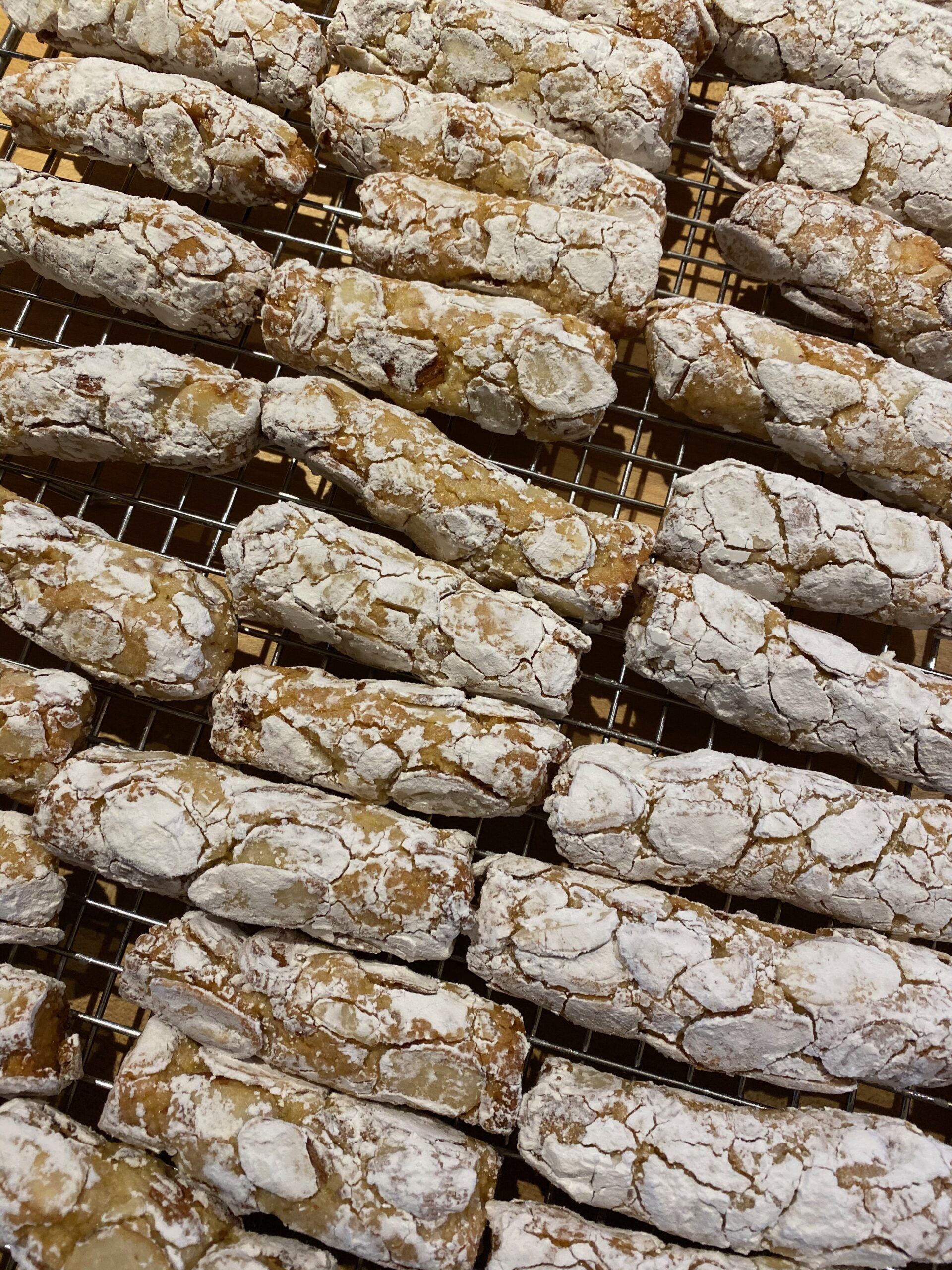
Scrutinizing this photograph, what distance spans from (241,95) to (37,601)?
123 centimetres

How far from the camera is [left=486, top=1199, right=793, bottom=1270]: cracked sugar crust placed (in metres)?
1.51

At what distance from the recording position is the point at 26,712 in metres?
1.69

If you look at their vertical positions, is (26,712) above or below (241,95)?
below

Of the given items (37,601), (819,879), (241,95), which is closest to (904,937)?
(819,879)

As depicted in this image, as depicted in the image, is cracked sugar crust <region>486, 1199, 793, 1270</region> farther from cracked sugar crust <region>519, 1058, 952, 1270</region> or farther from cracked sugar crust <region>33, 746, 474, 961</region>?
cracked sugar crust <region>33, 746, 474, 961</region>

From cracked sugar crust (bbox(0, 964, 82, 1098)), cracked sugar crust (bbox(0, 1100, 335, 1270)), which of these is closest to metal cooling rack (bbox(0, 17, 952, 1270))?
cracked sugar crust (bbox(0, 964, 82, 1098))

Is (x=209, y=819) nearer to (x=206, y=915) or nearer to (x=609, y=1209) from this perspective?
(x=206, y=915)

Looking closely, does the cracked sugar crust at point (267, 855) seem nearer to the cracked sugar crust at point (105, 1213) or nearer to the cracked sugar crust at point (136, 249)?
the cracked sugar crust at point (105, 1213)

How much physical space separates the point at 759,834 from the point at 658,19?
169 centimetres

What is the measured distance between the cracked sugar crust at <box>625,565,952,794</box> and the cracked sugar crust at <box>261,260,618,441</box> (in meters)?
0.40

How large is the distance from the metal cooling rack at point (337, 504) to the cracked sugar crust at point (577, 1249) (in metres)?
0.17

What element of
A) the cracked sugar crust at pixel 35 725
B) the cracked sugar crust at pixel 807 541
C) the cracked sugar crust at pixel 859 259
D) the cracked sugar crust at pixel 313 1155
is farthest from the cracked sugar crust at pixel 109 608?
the cracked sugar crust at pixel 859 259

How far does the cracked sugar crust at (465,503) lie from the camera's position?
173 centimetres

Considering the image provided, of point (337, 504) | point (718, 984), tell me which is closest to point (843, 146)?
point (337, 504)
